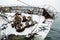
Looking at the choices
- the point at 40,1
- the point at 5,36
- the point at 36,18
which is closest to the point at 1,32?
the point at 5,36

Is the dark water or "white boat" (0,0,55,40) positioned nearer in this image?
"white boat" (0,0,55,40)

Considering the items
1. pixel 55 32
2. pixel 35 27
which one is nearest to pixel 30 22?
pixel 35 27

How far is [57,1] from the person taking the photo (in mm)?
11016

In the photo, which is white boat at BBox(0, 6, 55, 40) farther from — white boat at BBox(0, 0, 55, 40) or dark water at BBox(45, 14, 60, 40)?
dark water at BBox(45, 14, 60, 40)

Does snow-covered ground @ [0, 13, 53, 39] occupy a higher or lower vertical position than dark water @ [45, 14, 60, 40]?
higher

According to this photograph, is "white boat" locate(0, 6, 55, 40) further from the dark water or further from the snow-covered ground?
the dark water

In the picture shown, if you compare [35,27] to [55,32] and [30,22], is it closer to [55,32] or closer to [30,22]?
[30,22]

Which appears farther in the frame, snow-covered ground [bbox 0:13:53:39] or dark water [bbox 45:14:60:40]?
dark water [bbox 45:14:60:40]

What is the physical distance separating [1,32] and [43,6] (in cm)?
287

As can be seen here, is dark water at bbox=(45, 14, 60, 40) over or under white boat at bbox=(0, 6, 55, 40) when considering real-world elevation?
under

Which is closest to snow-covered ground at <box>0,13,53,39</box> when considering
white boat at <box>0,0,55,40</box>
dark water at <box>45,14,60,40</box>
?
white boat at <box>0,0,55,40</box>

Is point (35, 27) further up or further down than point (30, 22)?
further down

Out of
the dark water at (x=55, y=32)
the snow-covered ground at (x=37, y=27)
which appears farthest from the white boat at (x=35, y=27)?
the dark water at (x=55, y=32)

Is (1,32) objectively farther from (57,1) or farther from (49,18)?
(57,1)
